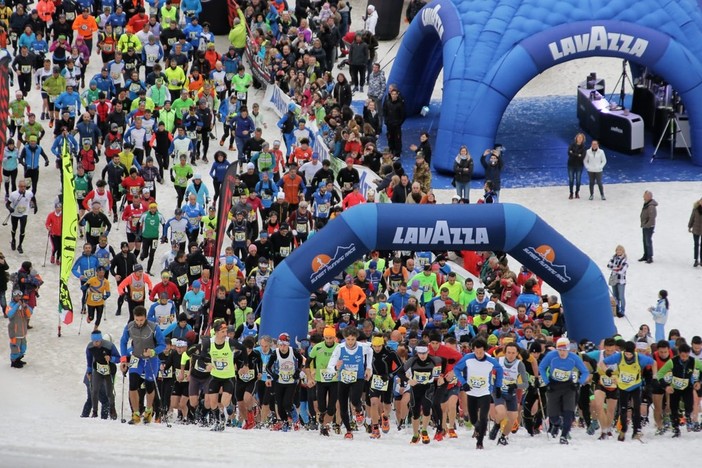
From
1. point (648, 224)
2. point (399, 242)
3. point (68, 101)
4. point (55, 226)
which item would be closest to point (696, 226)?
point (648, 224)

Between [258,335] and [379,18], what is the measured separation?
2021cm

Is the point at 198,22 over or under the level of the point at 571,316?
over

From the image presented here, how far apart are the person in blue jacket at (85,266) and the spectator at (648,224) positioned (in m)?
8.82

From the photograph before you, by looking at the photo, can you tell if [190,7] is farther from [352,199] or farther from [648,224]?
[648,224]

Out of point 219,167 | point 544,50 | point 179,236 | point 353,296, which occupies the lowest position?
point 353,296

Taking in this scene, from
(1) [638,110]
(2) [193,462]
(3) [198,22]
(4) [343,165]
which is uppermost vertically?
(3) [198,22]

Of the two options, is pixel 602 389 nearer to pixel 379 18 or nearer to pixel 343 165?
pixel 343 165

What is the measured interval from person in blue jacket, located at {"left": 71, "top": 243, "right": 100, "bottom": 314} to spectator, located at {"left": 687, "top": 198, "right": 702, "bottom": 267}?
952 centimetres

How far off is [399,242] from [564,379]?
147 inches

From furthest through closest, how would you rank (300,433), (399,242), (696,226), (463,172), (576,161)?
(576,161), (463,172), (696,226), (399,242), (300,433)

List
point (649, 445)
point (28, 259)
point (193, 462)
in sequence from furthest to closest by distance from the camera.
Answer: point (28, 259) → point (649, 445) → point (193, 462)

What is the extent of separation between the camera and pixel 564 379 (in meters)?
18.9

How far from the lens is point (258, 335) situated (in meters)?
22.2

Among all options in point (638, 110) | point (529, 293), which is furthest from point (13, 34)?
point (529, 293)
